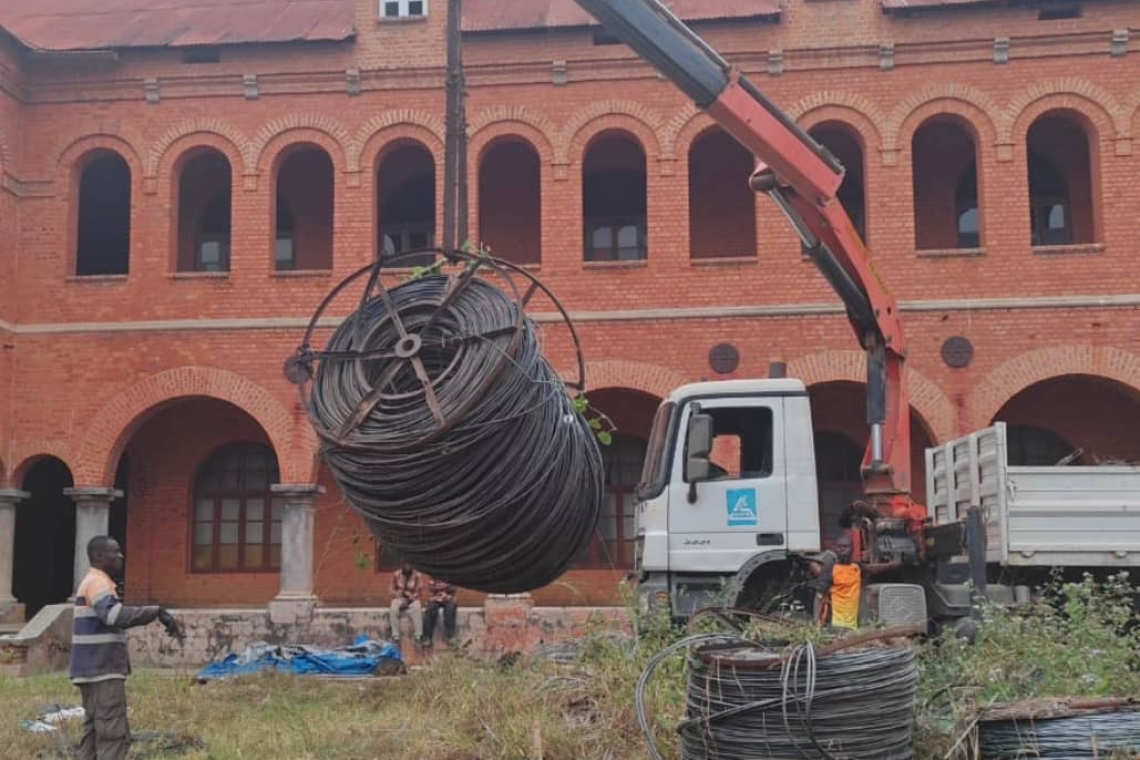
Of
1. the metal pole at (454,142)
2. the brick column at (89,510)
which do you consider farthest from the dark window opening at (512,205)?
the brick column at (89,510)

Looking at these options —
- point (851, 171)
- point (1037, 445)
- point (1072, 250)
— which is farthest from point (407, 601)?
point (1072, 250)

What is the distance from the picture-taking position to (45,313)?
58.7ft

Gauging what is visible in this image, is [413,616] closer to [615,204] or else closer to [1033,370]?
[615,204]

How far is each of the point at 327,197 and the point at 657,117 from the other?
6.01 m

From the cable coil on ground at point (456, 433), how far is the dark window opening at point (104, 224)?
1654 centimetres

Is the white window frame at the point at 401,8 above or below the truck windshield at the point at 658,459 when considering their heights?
above

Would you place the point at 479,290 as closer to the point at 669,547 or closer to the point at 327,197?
the point at 669,547

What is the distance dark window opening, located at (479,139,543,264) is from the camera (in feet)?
65.1

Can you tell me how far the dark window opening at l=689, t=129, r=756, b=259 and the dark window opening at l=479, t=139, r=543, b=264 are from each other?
2553mm

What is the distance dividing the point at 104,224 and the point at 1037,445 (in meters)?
16.2

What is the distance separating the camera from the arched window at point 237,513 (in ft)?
65.2

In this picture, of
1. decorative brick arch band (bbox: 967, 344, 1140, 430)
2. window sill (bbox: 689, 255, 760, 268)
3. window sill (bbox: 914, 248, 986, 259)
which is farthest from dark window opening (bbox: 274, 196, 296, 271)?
decorative brick arch band (bbox: 967, 344, 1140, 430)

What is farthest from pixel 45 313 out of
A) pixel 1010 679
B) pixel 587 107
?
pixel 1010 679

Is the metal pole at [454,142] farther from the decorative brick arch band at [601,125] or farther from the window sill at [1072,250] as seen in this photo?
the window sill at [1072,250]
